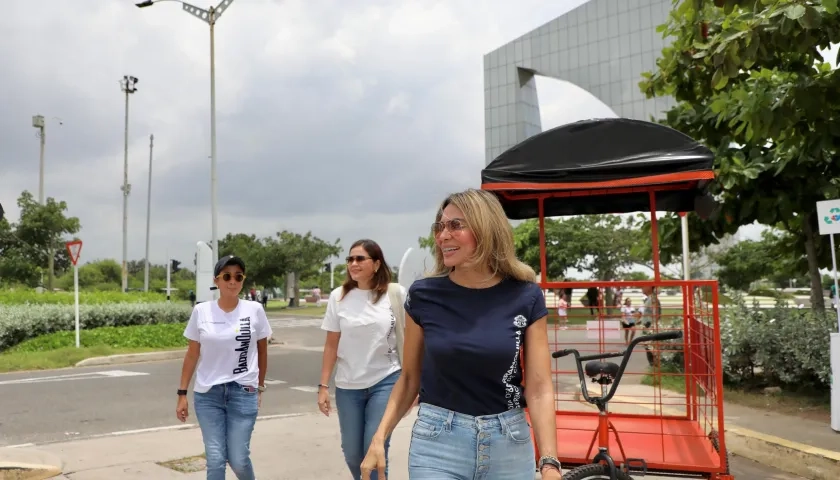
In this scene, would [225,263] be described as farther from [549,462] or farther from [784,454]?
[784,454]

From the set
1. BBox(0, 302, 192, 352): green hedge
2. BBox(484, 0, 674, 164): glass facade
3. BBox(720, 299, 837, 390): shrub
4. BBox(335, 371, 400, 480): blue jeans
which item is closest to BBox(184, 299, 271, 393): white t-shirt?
BBox(335, 371, 400, 480): blue jeans

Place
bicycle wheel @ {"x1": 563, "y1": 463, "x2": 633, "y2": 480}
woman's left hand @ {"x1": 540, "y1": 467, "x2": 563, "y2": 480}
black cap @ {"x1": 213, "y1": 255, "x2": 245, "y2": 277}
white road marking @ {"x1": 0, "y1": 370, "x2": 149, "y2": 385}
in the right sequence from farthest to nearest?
white road marking @ {"x1": 0, "y1": 370, "x2": 149, "y2": 385}, black cap @ {"x1": 213, "y1": 255, "x2": 245, "y2": 277}, bicycle wheel @ {"x1": 563, "y1": 463, "x2": 633, "y2": 480}, woman's left hand @ {"x1": 540, "y1": 467, "x2": 563, "y2": 480}

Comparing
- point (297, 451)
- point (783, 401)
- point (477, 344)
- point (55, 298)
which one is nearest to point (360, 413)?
point (477, 344)

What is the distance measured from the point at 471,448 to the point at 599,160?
265cm

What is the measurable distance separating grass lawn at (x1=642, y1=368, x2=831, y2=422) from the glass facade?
1642 inches

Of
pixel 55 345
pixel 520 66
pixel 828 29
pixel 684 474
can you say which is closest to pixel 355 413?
pixel 684 474

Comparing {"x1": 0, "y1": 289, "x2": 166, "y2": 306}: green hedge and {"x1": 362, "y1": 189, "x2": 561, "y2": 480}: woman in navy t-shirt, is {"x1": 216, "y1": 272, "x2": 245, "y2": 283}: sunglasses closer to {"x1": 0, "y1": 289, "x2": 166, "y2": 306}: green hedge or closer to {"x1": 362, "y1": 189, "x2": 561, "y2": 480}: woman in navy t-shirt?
{"x1": 362, "y1": 189, "x2": 561, "y2": 480}: woman in navy t-shirt

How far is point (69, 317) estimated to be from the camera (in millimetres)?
19906

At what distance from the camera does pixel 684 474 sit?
4578 mm

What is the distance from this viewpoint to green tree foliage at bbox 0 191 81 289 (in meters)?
33.9

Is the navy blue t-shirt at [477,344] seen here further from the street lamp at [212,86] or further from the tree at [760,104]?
the street lamp at [212,86]

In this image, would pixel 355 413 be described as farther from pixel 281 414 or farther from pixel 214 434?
pixel 281 414

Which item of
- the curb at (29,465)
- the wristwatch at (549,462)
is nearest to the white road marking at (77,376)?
the curb at (29,465)

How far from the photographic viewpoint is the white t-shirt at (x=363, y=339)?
15.2 feet
